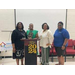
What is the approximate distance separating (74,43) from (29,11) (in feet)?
7.73

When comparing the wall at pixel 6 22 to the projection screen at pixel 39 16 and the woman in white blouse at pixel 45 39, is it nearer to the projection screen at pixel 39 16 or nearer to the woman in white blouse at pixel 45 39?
the projection screen at pixel 39 16

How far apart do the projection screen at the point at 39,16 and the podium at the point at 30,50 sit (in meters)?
1.70

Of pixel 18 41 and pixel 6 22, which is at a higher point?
pixel 6 22

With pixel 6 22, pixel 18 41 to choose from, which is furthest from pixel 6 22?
pixel 18 41

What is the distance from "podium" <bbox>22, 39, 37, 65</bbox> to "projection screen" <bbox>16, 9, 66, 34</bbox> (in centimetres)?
170

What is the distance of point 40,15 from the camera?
3799mm

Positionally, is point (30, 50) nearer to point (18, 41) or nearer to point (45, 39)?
point (18, 41)

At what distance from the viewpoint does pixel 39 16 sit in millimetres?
3807

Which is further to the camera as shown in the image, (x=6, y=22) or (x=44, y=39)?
(x=6, y=22)

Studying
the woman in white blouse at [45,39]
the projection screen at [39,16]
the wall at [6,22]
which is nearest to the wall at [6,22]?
the wall at [6,22]

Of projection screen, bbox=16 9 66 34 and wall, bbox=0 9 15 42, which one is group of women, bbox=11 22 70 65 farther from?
wall, bbox=0 9 15 42

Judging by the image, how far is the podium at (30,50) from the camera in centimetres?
224

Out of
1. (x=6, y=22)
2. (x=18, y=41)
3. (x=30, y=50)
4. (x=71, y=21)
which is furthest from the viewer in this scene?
(x=71, y=21)

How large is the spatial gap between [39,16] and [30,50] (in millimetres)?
2006
